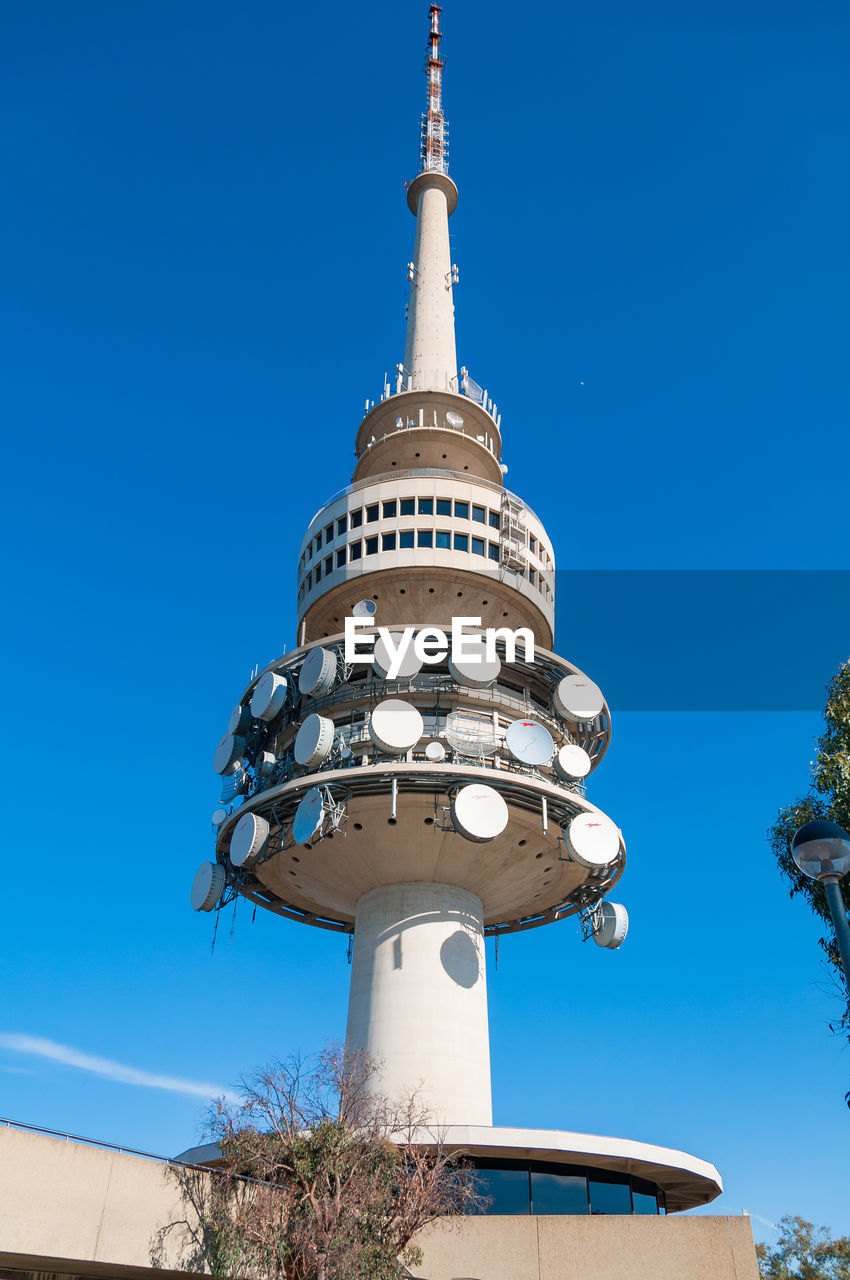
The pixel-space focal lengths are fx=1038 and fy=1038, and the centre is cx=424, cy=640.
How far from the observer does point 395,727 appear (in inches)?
1398

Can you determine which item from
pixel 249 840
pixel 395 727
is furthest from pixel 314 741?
pixel 249 840

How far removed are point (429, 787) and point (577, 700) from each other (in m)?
7.60

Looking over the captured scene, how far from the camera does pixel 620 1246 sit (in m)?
25.7

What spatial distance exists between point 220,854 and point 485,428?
23824 mm

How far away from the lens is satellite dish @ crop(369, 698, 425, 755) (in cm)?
3516

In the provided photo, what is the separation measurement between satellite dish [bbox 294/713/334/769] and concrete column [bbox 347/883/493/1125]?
6.33 meters

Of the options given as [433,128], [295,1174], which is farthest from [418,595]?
[433,128]

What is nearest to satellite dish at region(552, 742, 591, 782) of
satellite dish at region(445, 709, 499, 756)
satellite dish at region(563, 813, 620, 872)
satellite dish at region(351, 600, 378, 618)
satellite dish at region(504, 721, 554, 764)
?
satellite dish at region(504, 721, 554, 764)

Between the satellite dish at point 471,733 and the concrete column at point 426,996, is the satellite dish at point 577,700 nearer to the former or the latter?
the satellite dish at point 471,733

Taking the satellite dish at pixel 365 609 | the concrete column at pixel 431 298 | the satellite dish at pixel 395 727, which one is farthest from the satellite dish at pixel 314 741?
the concrete column at pixel 431 298

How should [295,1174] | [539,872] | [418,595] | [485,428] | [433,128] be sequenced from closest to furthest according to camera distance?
1. [295,1174]
2. [539,872]
3. [418,595]
4. [485,428]
5. [433,128]

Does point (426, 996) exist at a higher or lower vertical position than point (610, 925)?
lower

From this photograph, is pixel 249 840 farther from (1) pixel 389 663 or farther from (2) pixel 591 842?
(2) pixel 591 842

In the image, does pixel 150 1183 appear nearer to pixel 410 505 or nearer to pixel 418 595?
pixel 418 595
